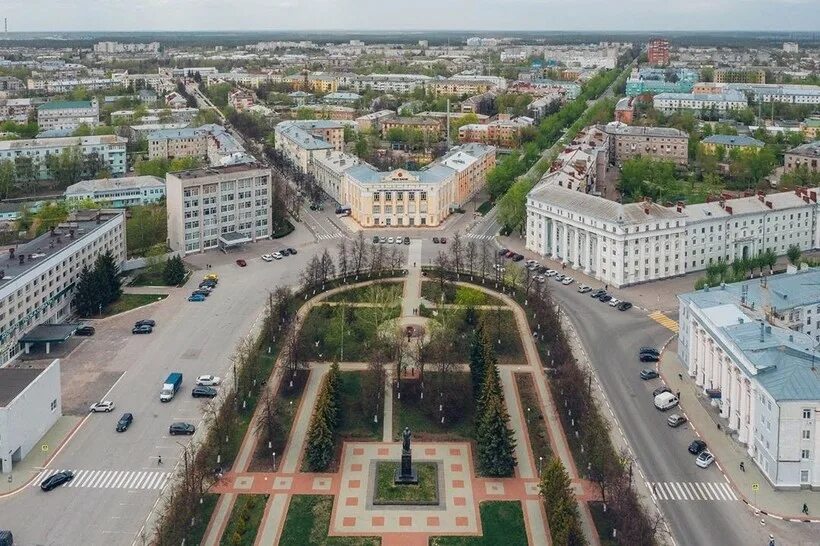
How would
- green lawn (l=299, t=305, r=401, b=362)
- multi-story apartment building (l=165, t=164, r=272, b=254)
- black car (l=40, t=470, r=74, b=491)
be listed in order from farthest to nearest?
multi-story apartment building (l=165, t=164, r=272, b=254)
green lawn (l=299, t=305, r=401, b=362)
black car (l=40, t=470, r=74, b=491)

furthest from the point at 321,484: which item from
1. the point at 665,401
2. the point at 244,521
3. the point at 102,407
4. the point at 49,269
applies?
the point at 49,269

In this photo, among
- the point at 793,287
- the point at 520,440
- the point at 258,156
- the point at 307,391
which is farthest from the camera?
the point at 258,156

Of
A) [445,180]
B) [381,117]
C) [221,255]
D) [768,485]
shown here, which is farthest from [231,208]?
[381,117]

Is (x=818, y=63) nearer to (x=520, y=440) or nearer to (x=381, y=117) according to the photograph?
(x=381, y=117)

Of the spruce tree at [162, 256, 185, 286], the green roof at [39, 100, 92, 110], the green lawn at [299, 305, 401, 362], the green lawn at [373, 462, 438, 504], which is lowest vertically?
the green lawn at [373, 462, 438, 504]

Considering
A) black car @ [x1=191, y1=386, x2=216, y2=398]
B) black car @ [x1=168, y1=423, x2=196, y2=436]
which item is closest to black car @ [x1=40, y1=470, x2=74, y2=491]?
black car @ [x1=168, y1=423, x2=196, y2=436]

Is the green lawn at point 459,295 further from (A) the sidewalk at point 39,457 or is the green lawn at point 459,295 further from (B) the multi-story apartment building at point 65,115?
(B) the multi-story apartment building at point 65,115

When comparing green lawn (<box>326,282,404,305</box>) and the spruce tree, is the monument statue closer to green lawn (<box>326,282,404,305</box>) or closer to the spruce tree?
green lawn (<box>326,282,404,305</box>)
